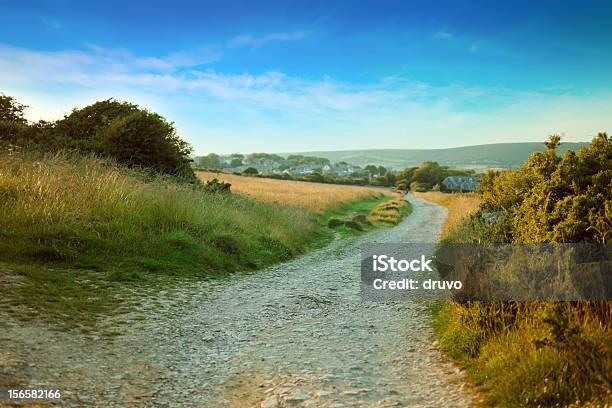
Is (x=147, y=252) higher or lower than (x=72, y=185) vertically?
lower

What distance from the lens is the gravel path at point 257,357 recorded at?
18.5ft

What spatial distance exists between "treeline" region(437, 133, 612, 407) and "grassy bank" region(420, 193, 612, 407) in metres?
0.01

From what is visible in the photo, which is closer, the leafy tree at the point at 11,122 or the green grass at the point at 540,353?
the green grass at the point at 540,353

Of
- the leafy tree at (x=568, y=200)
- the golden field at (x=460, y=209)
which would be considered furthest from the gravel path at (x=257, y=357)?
the golden field at (x=460, y=209)

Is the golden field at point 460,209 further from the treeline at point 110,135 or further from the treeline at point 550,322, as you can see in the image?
the treeline at point 110,135

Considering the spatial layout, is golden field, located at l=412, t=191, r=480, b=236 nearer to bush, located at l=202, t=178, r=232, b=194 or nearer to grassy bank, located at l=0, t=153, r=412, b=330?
grassy bank, located at l=0, t=153, r=412, b=330

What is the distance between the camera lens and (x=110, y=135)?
73.7 feet

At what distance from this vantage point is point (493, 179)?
1573 cm

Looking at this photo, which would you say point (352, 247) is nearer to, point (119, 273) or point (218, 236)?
point (218, 236)

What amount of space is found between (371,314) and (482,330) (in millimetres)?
2819

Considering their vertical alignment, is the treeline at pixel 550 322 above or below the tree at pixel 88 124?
below

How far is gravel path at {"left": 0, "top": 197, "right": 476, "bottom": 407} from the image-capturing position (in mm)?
5637

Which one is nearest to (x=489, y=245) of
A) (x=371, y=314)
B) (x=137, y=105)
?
(x=371, y=314)

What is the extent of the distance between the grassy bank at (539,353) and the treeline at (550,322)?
0.03 feet
